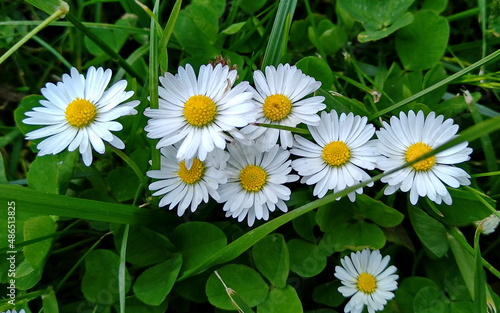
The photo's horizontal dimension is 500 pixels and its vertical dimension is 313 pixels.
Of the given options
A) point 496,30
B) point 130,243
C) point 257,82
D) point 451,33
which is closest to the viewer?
point 257,82

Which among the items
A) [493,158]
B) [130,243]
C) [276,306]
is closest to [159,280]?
[130,243]

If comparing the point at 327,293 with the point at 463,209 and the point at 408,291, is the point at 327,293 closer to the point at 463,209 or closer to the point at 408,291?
the point at 408,291

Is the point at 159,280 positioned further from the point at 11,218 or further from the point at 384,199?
the point at 384,199

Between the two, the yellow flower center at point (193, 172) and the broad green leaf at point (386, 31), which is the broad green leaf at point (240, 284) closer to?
the yellow flower center at point (193, 172)

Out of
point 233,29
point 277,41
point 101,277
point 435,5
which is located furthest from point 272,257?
point 435,5

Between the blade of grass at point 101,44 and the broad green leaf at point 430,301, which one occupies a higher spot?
the blade of grass at point 101,44

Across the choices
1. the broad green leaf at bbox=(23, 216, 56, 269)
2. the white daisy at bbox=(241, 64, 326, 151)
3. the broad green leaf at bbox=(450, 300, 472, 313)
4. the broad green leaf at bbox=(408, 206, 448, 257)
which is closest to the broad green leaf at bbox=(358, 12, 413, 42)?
the white daisy at bbox=(241, 64, 326, 151)

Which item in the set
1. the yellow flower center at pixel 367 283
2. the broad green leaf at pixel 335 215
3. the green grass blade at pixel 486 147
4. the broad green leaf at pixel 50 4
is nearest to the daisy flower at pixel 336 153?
the broad green leaf at pixel 335 215
